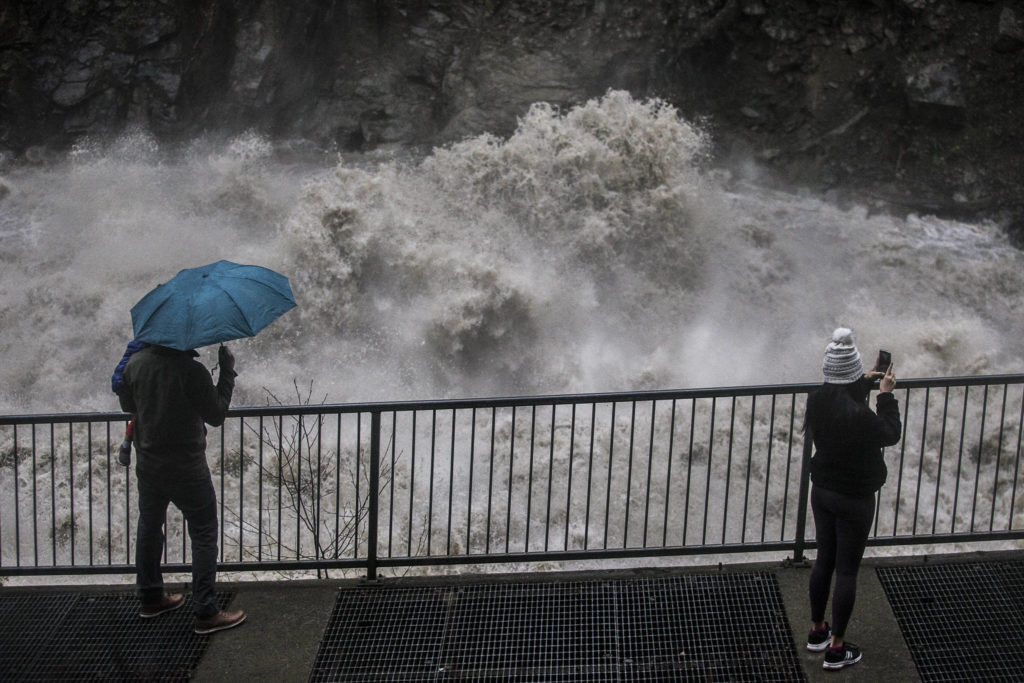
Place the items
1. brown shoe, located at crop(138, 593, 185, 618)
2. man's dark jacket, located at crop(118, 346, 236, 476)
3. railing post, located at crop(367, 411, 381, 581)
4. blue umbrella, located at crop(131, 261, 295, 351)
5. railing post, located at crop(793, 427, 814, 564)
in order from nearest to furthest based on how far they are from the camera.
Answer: blue umbrella, located at crop(131, 261, 295, 351) < man's dark jacket, located at crop(118, 346, 236, 476) < brown shoe, located at crop(138, 593, 185, 618) < railing post, located at crop(367, 411, 381, 581) < railing post, located at crop(793, 427, 814, 564)

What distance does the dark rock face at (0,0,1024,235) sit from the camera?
678 inches

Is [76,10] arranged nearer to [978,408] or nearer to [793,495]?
[793,495]

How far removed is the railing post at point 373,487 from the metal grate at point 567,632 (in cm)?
13

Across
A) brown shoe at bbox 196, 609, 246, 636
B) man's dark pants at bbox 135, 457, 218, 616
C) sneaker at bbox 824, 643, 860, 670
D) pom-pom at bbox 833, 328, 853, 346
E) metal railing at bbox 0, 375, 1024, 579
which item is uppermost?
pom-pom at bbox 833, 328, 853, 346

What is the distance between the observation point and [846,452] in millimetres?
4625

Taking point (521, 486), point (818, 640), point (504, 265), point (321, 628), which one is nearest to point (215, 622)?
point (321, 628)

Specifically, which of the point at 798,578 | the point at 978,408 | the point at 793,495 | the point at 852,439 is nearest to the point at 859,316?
the point at 978,408

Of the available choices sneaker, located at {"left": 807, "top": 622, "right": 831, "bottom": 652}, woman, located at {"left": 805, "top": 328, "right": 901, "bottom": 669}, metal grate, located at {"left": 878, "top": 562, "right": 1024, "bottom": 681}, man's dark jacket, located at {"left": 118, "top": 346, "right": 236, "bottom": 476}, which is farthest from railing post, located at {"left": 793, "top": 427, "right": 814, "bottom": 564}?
man's dark jacket, located at {"left": 118, "top": 346, "right": 236, "bottom": 476}

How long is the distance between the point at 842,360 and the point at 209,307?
2909mm

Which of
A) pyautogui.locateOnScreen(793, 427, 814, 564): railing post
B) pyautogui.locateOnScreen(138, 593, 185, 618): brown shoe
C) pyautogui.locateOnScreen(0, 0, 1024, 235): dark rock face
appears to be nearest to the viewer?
pyautogui.locateOnScreen(138, 593, 185, 618): brown shoe

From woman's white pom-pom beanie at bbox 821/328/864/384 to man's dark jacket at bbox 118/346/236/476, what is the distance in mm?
2789

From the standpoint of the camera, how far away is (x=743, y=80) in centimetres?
1792

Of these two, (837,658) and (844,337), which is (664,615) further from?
(844,337)

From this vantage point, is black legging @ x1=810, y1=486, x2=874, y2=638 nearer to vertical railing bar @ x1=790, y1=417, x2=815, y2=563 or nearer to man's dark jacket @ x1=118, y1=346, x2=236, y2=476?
Result: vertical railing bar @ x1=790, y1=417, x2=815, y2=563
